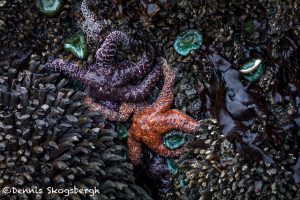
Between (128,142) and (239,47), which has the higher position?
(239,47)

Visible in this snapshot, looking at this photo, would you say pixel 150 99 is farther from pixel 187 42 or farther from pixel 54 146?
pixel 54 146

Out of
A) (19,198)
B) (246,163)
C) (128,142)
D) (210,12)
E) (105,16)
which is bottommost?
(19,198)

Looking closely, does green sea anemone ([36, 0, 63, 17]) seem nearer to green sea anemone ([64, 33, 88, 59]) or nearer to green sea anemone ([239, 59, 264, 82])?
green sea anemone ([64, 33, 88, 59])

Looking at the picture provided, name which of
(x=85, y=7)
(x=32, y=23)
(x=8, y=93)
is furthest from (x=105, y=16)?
(x=8, y=93)

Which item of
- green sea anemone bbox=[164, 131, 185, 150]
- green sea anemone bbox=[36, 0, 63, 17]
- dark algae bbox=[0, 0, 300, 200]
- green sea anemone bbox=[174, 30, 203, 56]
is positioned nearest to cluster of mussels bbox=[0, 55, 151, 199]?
dark algae bbox=[0, 0, 300, 200]

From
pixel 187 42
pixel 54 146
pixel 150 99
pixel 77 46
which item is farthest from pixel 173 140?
pixel 77 46

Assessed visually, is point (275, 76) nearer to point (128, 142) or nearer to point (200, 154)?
point (200, 154)
